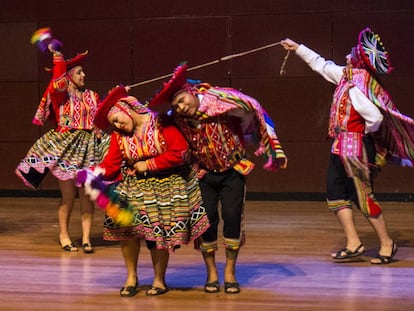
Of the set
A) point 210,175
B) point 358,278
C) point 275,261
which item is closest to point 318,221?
point 275,261

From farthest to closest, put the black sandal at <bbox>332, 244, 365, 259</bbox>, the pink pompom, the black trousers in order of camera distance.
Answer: the black sandal at <bbox>332, 244, 365, 259</bbox>, the black trousers, the pink pompom

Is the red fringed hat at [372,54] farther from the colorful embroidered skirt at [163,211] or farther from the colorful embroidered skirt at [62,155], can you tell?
the colorful embroidered skirt at [62,155]

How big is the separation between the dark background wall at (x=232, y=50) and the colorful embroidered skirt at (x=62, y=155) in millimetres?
2816

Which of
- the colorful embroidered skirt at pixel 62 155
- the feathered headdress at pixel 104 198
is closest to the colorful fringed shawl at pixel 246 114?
the feathered headdress at pixel 104 198

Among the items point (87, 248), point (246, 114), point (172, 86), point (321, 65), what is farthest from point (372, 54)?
point (87, 248)

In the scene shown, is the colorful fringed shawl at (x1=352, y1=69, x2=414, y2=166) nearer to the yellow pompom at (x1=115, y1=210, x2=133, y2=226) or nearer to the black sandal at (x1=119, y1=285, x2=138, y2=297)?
the yellow pompom at (x1=115, y1=210, x2=133, y2=226)

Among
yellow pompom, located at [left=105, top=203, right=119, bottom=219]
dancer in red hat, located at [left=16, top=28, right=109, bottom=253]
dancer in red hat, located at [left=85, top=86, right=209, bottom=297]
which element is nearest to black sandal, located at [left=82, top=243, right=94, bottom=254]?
dancer in red hat, located at [left=16, top=28, right=109, bottom=253]

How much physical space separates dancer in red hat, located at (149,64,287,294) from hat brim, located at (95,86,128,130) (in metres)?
0.18

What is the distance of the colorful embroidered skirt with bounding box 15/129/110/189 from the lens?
18.3 feet

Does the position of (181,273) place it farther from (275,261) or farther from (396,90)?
(396,90)

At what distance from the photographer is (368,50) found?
5047mm

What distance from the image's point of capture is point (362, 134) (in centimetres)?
507

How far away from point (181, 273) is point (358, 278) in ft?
3.45

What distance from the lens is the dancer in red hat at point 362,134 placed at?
5023 mm
